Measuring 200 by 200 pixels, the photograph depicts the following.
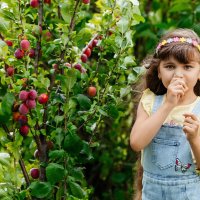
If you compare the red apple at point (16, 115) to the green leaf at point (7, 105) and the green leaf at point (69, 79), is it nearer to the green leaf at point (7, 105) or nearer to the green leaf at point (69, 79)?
the green leaf at point (7, 105)

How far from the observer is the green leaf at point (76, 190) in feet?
7.06

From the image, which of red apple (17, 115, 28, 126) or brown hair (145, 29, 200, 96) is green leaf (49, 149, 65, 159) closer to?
red apple (17, 115, 28, 126)

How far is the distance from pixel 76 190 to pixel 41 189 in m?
0.12

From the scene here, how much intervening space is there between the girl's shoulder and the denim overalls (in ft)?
0.08

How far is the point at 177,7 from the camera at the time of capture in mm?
3396

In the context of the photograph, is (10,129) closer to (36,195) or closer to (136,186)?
(36,195)

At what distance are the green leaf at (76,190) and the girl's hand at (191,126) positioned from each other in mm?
448

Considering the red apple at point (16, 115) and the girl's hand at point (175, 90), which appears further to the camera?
the red apple at point (16, 115)

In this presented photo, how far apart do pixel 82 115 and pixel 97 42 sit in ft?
Answer: 0.90

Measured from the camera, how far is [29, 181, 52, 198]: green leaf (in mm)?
2113

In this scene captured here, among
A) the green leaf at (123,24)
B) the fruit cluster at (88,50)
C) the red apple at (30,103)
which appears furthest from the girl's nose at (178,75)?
the red apple at (30,103)

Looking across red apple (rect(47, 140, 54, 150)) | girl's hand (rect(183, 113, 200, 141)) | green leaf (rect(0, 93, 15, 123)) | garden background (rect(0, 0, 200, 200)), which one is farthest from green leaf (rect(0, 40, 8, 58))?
girl's hand (rect(183, 113, 200, 141))

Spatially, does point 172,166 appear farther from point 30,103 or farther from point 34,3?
point 34,3

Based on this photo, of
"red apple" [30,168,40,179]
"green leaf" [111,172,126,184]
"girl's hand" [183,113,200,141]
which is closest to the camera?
"girl's hand" [183,113,200,141]
